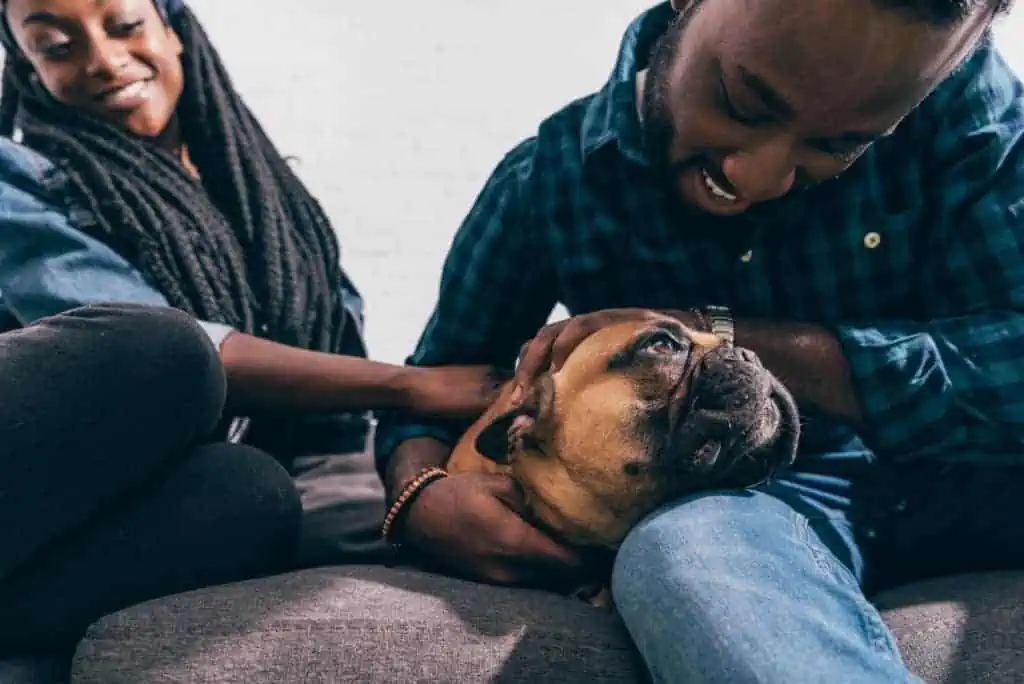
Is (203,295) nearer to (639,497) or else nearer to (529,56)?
(639,497)

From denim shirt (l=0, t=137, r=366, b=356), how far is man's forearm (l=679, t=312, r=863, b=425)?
2.19 ft

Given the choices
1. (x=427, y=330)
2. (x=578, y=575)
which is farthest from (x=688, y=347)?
(x=427, y=330)

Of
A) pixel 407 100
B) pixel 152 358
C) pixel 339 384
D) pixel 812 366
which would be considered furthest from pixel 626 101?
pixel 407 100

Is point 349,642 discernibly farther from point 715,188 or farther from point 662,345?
point 715,188

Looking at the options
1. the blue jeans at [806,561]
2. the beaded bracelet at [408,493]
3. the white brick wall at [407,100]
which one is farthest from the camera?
the white brick wall at [407,100]

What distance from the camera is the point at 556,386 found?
1.04 metres

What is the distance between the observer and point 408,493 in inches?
45.4

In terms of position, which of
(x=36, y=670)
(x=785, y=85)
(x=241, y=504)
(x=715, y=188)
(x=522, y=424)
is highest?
(x=785, y=85)

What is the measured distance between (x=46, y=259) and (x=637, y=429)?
75cm

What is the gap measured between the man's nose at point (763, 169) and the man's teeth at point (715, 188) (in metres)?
0.03

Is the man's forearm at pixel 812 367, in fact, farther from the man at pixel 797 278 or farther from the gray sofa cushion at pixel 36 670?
the gray sofa cushion at pixel 36 670

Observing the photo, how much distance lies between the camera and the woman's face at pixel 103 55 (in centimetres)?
132

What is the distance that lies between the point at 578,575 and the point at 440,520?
0.53ft

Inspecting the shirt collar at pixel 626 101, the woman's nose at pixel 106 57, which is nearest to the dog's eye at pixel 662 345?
the shirt collar at pixel 626 101
